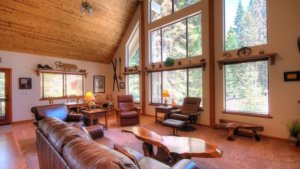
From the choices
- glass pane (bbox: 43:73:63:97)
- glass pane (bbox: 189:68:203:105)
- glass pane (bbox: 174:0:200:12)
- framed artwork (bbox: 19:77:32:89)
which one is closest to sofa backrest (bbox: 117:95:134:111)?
glass pane (bbox: 189:68:203:105)

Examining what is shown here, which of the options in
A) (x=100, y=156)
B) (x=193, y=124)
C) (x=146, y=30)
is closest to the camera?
(x=100, y=156)

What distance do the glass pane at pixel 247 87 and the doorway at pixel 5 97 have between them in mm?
7478

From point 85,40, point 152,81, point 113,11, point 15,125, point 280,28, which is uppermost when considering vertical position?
point 113,11

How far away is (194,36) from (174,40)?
0.88m

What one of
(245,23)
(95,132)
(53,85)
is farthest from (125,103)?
(245,23)

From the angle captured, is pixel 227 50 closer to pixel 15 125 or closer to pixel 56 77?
pixel 56 77

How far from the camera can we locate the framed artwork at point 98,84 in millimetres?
8280

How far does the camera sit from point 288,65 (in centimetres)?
374

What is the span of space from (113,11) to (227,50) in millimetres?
4726

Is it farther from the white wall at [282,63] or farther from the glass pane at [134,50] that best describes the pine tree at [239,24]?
the glass pane at [134,50]

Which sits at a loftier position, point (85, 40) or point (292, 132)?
point (85, 40)

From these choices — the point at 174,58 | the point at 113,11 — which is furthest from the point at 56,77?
the point at 174,58

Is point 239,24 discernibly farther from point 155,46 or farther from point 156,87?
point 156,87

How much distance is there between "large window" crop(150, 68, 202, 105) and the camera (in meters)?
5.48
